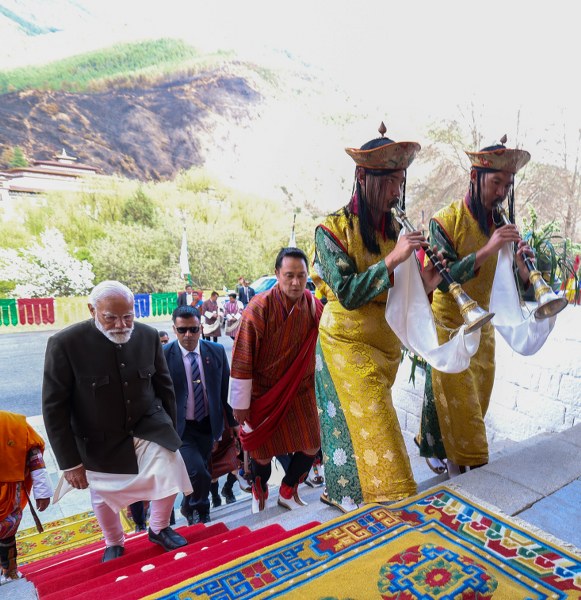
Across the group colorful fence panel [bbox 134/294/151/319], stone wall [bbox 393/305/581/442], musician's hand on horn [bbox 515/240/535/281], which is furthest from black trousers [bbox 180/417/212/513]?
colorful fence panel [bbox 134/294/151/319]

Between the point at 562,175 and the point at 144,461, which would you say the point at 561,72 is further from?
the point at 144,461

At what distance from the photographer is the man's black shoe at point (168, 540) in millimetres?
2549

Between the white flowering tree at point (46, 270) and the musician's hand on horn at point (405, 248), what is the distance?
19617 mm

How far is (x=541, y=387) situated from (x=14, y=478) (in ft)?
13.0

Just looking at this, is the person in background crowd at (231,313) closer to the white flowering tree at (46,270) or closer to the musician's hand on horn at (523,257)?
the musician's hand on horn at (523,257)

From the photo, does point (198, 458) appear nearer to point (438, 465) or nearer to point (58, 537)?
point (438, 465)

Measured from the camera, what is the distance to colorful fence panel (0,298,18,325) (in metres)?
15.9

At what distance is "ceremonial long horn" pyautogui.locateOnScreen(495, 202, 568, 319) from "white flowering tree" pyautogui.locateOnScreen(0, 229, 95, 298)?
770 inches

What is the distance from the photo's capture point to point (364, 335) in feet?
7.36

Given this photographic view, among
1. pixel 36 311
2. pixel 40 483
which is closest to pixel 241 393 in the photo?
pixel 40 483

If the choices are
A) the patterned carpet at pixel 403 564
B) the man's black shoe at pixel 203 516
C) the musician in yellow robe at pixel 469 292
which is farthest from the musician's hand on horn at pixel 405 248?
the man's black shoe at pixel 203 516

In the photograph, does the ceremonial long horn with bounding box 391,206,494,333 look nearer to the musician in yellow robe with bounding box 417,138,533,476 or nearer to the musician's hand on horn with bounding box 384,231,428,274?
the musician's hand on horn with bounding box 384,231,428,274

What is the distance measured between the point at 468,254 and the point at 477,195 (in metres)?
0.33

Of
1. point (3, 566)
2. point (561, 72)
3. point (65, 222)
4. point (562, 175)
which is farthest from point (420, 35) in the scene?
point (3, 566)
